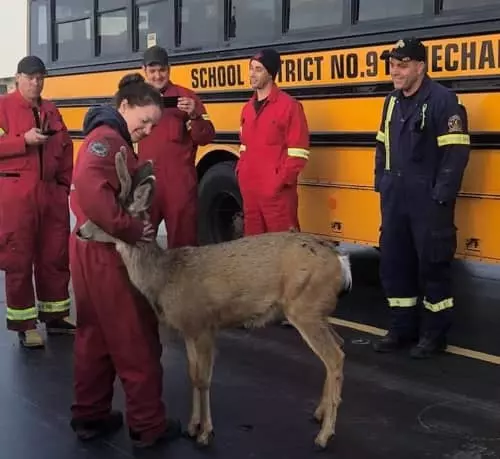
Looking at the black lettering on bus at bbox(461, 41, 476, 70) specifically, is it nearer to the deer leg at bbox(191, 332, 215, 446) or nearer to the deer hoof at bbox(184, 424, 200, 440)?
the deer leg at bbox(191, 332, 215, 446)

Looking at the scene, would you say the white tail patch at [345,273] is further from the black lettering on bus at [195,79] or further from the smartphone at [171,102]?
the black lettering on bus at [195,79]

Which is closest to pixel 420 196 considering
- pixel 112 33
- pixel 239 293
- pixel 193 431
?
pixel 239 293

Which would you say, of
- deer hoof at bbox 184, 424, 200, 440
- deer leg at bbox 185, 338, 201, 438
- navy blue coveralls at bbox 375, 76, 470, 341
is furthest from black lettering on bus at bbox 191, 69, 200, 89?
deer hoof at bbox 184, 424, 200, 440

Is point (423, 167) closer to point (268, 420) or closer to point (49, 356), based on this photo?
point (268, 420)

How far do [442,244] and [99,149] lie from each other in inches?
97.4

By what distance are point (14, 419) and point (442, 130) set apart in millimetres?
3024

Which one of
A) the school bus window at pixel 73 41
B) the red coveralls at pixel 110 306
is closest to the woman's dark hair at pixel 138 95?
the red coveralls at pixel 110 306

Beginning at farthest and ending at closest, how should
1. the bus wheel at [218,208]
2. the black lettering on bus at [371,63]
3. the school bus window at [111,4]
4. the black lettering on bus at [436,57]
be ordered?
the school bus window at [111,4], the bus wheel at [218,208], the black lettering on bus at [371,63], the black lettering on bus at [436,57]

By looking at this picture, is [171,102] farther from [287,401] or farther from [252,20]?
[287,401]

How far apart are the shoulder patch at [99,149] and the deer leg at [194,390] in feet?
3.20

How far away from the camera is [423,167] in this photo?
5457mm

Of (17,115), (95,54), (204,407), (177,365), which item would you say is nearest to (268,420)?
(204,407)

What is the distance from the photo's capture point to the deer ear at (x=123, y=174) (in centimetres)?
388

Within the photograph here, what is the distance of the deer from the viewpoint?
4.13 m
